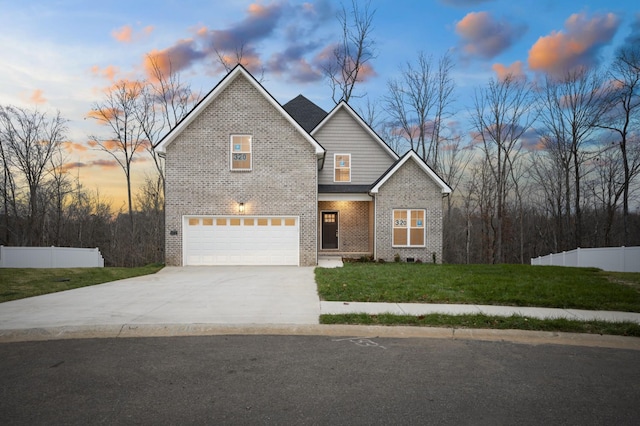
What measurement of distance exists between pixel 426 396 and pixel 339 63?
32760mm

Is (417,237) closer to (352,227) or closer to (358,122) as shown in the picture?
(352,227)

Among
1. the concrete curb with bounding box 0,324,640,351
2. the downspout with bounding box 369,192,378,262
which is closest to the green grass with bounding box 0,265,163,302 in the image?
the concrete curb with bounding box 0,324,640,351

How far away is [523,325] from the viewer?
7027 mm

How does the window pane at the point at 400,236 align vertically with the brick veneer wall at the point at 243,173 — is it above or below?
below

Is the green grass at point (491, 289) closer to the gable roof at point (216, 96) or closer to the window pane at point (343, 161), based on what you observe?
the gable roof at point (216, 96)

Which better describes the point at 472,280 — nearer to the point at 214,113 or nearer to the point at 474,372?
the point at 474,372

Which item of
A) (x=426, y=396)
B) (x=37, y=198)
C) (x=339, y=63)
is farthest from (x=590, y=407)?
(x=37, y=198)

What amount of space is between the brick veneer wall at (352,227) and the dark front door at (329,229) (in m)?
0.44

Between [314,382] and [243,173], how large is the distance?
14.4 metres

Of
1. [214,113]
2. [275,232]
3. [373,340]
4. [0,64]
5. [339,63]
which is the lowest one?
[373,340]

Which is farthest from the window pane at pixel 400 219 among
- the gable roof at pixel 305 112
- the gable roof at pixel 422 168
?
the gable roof at pixel 305 112

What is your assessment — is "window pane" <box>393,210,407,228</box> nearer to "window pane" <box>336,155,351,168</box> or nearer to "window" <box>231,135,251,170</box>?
"window pane" <box>336,155,351,168</box>

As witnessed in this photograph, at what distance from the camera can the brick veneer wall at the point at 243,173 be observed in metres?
17.8

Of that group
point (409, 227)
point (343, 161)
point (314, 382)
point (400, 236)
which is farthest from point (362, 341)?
point (343, 161)
